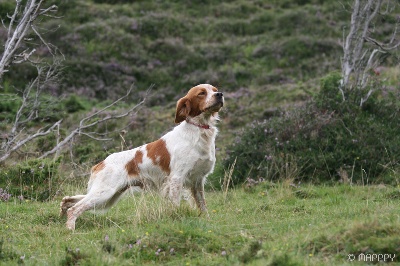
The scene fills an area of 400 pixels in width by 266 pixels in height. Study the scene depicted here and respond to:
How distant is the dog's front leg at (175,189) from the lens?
673 centimetres

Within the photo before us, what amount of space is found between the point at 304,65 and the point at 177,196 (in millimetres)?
15808

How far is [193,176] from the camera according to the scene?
22.7ft

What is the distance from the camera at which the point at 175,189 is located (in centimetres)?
675

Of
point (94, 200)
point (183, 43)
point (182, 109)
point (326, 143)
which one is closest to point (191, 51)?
point (183, 43)

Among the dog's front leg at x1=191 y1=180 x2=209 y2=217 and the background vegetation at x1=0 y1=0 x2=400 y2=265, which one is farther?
the dog's front leg at x1=191 y1=180 x2=209 y2=217

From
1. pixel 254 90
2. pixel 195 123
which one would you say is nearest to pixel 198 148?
pixel 195 123

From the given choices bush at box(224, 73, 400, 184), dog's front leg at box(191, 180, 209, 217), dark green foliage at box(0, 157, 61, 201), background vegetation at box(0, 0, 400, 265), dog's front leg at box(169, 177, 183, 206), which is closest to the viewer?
background vegetation at box(0, 0, 400, 265)

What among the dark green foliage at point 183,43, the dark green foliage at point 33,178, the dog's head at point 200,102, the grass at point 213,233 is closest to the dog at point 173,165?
the dog's head at point 200,102

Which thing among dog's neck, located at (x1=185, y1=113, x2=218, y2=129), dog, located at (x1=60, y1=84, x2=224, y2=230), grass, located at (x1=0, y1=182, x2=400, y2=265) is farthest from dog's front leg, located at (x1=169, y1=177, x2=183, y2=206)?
dog's neck, located at (x1=185, y1=113, x2=218, y2=129)

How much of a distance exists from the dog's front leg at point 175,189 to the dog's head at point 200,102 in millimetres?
730

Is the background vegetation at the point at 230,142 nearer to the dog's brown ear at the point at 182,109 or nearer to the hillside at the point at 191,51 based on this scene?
the hillside at the point at 191,51

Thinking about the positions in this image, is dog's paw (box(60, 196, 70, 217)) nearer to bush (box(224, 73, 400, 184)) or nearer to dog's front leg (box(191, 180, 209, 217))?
dog's front leg (box(191, 180, 209, 217))

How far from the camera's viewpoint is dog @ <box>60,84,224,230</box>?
22.2ft

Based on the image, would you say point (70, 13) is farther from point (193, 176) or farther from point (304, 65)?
point (193, 176)
